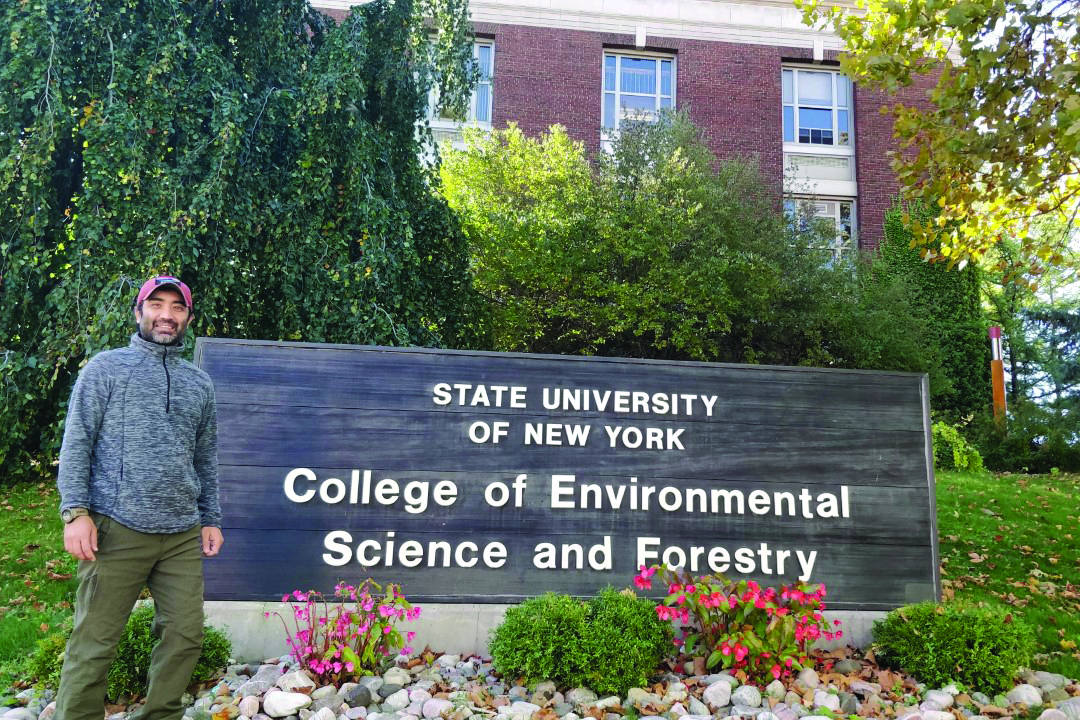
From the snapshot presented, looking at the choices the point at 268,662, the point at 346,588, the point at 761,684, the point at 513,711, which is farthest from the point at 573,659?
→ the point at 268,662

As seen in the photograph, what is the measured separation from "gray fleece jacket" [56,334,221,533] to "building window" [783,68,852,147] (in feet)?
61.9

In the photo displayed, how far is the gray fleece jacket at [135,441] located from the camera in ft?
9.84

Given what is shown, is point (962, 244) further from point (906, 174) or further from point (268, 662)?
point (268, 662)

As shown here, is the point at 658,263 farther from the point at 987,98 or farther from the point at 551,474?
the point at 551,474

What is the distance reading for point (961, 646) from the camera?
4.23 m

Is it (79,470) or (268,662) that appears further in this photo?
(268,662)

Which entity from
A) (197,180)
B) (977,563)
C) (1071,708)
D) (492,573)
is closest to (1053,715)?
(1071,708)

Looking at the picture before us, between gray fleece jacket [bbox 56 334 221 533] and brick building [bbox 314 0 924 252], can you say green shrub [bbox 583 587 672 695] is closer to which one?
gray fleece jacket [bbox 56 334 221 533]

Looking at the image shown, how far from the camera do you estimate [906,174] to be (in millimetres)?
6660

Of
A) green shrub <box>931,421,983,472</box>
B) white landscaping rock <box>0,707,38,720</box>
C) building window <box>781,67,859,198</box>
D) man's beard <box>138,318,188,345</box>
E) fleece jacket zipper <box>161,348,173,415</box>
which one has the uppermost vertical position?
building window <box>781,67,859,198</box>

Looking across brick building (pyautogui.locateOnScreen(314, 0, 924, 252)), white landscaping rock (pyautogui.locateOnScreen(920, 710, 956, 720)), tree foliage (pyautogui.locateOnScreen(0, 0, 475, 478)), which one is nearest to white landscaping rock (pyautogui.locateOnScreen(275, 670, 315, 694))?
white landscaping rock (pyautogui.locateOnScreen(920, 710, 956, 720))

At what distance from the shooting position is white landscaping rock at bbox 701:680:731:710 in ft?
12.8

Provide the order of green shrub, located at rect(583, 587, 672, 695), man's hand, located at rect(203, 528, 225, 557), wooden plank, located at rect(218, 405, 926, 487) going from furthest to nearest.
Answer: wooden plank, located at rect(218, 405, 926, 487), green shrub, located at rect(583, 587, 672, 695), man's hand, located at rect(203, 528, 225, 557)

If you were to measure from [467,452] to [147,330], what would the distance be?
2.16 meters
